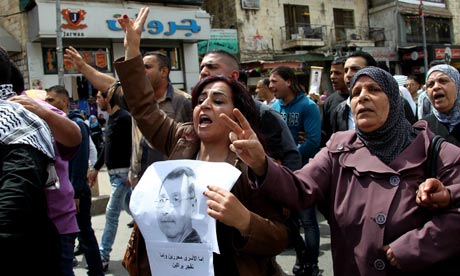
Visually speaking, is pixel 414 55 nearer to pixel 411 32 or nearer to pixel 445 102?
pixel 411 32

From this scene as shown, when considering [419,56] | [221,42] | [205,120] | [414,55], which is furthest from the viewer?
[414,55]

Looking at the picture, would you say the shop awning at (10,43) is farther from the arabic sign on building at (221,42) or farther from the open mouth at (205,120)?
the open mouth at (205,120)

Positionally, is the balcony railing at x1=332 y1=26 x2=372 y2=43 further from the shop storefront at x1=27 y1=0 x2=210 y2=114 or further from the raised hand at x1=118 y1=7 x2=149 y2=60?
the raised hand at x1=118 y1=7 x2=149 y2=60

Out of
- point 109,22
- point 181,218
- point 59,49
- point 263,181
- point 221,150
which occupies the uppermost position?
point 109,22

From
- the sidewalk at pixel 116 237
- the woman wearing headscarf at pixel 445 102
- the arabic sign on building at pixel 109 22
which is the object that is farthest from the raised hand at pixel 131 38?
the arabic sign on building at pixel 109 22

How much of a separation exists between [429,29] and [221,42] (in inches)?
621

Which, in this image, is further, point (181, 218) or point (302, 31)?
point (302, 31)

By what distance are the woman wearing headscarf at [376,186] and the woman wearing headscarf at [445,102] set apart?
1239mm

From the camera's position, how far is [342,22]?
26406mm

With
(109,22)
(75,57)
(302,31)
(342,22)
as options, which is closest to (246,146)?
(75,57)

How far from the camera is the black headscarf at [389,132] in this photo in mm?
1980

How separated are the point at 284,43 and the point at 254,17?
217 centimetres

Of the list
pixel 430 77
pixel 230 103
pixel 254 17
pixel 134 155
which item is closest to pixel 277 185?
pixel 230 103

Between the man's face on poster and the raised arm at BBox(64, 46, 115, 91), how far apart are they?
144cm
